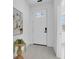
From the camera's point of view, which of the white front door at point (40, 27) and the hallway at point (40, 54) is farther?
the white front door at point (40, 27)

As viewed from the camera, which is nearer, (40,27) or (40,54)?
(40,54)

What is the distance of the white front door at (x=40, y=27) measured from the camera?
5829 millimetres

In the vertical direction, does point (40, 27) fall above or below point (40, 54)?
above

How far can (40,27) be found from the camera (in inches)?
235

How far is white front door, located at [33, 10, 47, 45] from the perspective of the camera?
19.1ft

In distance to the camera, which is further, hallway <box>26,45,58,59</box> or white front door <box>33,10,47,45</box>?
white front door <box>33,10,47,45</box>

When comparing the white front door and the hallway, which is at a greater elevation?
the white front door

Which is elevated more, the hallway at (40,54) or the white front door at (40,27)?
the white front door at (40,27)
